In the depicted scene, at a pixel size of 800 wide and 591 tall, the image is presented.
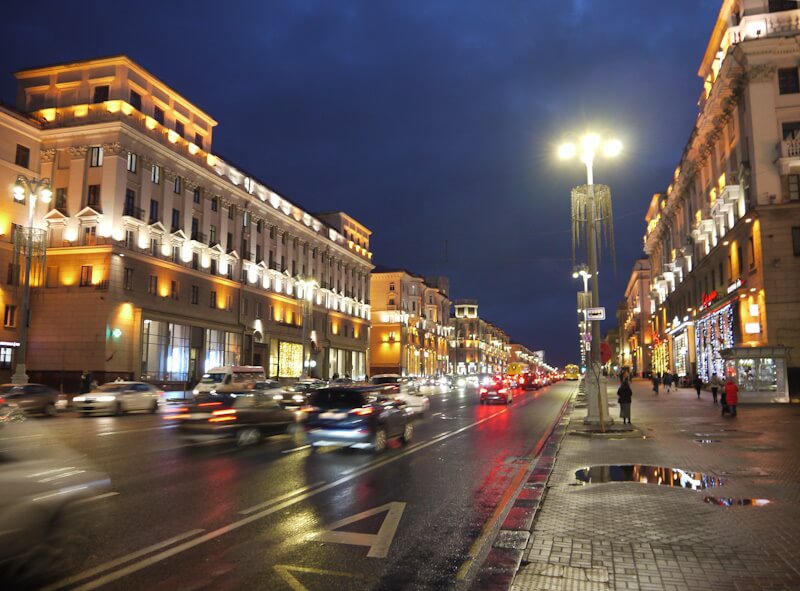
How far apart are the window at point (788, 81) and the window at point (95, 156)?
46.0 metres

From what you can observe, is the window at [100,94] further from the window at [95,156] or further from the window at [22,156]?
the window at [22,156]

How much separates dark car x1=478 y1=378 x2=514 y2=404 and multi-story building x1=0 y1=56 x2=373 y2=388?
25.5 m

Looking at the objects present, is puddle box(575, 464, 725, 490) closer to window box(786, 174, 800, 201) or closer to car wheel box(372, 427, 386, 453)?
car wheel box(372, 427, 386, 453)

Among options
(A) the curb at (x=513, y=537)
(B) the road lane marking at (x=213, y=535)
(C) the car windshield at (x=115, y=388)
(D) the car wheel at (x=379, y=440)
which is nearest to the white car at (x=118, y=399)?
(C) the car windshield at (x=115, y=388)

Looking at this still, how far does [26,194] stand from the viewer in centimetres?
4416

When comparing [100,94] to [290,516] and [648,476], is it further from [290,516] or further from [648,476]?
[648,476]

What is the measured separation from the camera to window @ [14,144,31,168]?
44.6 metres

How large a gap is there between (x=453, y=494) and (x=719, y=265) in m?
44.2

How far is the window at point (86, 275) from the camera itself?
4353cm

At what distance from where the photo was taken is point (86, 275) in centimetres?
4375

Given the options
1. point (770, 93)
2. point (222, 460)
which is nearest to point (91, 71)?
point (222, 460)

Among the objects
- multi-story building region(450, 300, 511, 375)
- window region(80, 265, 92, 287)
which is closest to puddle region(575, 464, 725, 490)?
window region(80, 265, 92, 287)

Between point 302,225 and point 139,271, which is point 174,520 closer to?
point 139,271

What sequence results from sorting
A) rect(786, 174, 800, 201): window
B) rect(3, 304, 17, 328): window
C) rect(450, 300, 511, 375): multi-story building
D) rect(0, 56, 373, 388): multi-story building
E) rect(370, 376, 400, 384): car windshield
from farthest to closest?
rect(450, 300, 511, 375): multi-story building
rect(0, 56, 373, 388): multi-story building
rect(3, 304, 17, 328): window
rect(786, 174, 800, 201): window
rect(370, 376, 400, 384): car windshield
